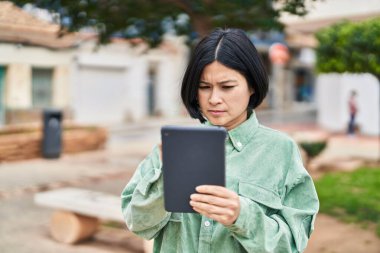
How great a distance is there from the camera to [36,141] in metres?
11.8

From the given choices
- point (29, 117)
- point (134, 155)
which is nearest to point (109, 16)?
point (134, 155)

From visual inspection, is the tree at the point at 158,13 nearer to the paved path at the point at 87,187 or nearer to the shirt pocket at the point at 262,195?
the paved path at the point at 87,187

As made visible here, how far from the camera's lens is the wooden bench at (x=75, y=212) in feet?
17.6

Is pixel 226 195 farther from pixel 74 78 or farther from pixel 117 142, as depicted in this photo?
pixel 74 78

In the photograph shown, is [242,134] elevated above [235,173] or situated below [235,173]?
above

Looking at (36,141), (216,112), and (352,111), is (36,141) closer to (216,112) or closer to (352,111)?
(352,111)

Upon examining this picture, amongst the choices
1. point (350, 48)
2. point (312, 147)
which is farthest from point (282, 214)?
point (312, 147)

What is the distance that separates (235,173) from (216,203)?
0.28 metres

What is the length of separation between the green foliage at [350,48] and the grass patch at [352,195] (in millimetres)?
1827

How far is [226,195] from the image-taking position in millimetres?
1220

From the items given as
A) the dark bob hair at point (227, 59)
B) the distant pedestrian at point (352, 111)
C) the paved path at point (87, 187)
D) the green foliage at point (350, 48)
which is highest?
the green foliage at point (350, 48)

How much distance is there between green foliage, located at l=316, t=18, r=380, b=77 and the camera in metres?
7.56

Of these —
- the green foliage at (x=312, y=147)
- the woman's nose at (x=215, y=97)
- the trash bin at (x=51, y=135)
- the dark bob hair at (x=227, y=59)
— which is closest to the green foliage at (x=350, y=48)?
the green foliage at (x=312, y=147)

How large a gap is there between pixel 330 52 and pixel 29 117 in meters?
14.2
